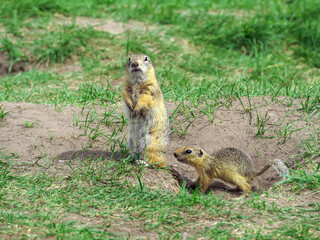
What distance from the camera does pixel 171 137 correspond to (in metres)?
5.44

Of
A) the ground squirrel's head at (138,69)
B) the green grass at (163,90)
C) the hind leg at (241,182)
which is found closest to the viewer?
the green grass at (163,90)

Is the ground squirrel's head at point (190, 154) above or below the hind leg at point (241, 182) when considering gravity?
above

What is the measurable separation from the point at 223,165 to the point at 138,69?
1.29m

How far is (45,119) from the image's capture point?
5395 millimetres

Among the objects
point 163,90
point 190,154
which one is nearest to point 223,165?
point 190,154

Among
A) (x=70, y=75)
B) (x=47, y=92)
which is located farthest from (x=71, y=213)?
(x=70, y=75)

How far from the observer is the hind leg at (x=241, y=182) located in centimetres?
460

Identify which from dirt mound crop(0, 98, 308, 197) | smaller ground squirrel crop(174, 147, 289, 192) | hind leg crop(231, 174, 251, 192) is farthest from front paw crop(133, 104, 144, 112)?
hind leg crop(231, 174, 251, 192)

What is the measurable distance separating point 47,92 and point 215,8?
14.6 ft

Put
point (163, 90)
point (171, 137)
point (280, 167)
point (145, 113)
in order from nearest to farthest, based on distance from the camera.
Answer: point (280, 167)
point (145, 113)
point (171, 137)
point (163, 90)

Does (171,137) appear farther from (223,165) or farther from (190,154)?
(223,165)

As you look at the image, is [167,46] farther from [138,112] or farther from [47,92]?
[138,112]

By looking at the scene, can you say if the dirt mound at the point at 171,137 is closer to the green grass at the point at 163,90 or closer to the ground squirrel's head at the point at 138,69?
the green grass at the point at 163,90

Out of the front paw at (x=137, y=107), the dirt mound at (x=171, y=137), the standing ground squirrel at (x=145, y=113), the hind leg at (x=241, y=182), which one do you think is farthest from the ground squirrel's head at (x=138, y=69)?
the hind leg at (x=241, y=182)
